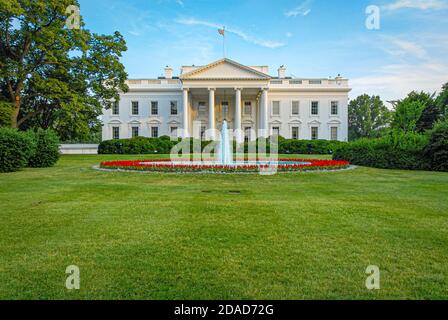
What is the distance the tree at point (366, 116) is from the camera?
68600mm

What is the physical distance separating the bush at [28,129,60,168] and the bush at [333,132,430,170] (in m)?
16.7

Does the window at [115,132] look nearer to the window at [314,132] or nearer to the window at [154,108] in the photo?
the window at [154,108]

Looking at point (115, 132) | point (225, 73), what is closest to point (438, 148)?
point (225, 73)

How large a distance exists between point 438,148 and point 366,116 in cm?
5835

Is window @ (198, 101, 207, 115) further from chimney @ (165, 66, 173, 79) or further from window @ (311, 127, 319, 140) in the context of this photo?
window @ (311, 127, 319, 140)

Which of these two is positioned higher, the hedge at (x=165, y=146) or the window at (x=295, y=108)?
the window at (x=295, y=108)

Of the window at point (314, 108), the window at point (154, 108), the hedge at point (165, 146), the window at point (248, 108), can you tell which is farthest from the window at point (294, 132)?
the window at point (154, 108)

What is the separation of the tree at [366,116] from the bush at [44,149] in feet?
204

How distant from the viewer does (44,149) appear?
17.4 metres

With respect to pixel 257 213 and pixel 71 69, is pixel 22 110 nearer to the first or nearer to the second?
pixel 71 69

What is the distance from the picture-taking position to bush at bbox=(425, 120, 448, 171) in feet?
48.8

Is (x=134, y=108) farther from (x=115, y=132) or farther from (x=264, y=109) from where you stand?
(x=264, y=109)

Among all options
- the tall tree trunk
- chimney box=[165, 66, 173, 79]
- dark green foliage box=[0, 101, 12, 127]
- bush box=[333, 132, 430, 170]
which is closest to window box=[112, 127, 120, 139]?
chimney box=[165, 66, 173, 79]
